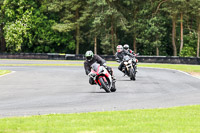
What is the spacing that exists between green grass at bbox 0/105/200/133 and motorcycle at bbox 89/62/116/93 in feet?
A: 17.6

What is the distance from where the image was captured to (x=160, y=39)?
189ft

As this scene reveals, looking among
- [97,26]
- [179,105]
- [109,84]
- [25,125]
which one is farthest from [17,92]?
[97,26]

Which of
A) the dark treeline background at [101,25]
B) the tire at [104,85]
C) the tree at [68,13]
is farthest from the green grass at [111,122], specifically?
the tree at [68,13]

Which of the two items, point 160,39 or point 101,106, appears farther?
point 160,39

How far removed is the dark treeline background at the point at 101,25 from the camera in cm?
5659

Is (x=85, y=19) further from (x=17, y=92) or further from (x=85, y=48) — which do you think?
(x=17, y=92)

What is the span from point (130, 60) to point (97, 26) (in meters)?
35.6

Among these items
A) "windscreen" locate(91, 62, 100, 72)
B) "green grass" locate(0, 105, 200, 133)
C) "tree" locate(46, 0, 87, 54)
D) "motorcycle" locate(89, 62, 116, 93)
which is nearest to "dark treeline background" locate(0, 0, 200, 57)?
"tree" locate(46, 0, 87, 54)

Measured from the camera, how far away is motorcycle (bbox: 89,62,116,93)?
1616 cm

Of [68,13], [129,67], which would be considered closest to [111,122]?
[129,67]

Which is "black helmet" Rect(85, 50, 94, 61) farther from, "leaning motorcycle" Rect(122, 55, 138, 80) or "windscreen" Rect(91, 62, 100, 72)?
"leaning motorcycle" Rect(122, 55, 138, 80)

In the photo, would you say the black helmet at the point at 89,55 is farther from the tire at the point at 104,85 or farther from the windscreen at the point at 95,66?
the tire at the point at 104,85

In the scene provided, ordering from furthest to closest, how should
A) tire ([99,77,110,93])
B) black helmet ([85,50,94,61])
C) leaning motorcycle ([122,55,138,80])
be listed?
leaning motorcycle ([122,55,138,80]) → black helmet ([85,50,94,61]) → tire ([99,77,110,93])

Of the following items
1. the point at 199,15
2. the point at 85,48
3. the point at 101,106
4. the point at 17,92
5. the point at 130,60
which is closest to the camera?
the point at 101,106
